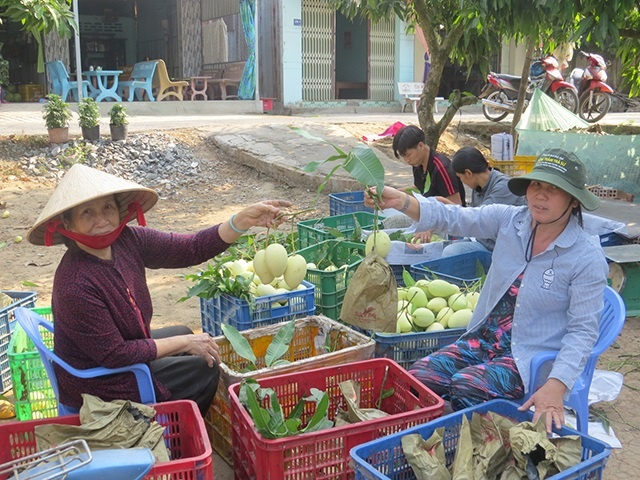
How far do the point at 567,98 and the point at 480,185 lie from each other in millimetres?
9908

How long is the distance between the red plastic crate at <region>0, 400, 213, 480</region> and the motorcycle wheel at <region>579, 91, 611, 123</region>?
12.6 m

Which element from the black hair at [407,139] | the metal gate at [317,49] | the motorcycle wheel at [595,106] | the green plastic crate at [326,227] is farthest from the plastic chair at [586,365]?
the metal gate at [317,49]

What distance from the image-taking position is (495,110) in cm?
1362

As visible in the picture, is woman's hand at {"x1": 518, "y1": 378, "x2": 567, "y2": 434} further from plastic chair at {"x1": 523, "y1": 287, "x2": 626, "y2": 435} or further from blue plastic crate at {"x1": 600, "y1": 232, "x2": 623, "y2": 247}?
blue plastic crate at {"x1": 600, "y1": 232, "x2": 623, "y2": 247}

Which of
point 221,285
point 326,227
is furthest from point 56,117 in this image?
point 221,285

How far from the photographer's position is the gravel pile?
8.55 metres

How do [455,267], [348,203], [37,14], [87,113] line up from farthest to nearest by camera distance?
[87,113], [348,203], [37,14], [455,267]

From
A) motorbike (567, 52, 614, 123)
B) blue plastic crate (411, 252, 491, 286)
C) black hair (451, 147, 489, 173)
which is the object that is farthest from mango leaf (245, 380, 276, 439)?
motorbike (567, 52, 614, 123)

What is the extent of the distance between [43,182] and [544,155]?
7.27 meters

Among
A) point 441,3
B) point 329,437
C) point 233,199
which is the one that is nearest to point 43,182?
point 233,199

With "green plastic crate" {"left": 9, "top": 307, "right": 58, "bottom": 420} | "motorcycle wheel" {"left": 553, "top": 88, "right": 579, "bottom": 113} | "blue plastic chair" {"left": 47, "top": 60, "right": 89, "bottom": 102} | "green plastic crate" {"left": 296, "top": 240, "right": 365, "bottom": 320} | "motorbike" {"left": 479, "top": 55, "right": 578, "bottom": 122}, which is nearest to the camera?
"green plastic crate" {"left": 9, "top": 307, "right": 58, "bottom": 420}

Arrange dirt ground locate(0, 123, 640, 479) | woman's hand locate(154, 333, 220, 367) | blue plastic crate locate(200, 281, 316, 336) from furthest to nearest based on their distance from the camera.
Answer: dirt ground locate(0, 123, 640, 479) < blue plastic crate locate(200, 281, 316, 336) < woman's hand locate(154, 333, 220, 367)

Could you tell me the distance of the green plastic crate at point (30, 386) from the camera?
109 inches

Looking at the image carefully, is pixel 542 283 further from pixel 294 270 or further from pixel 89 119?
pixel 89 119
